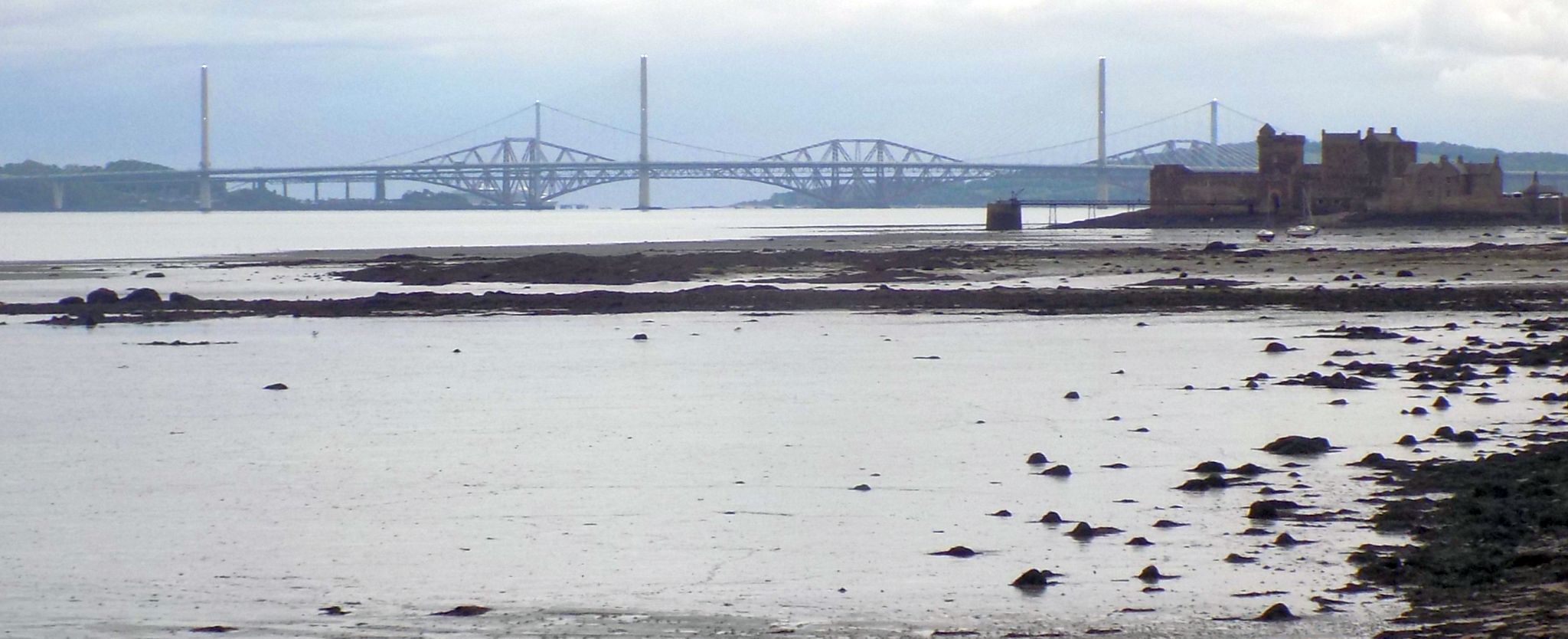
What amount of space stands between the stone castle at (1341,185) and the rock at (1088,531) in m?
73.4

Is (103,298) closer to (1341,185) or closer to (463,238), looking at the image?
(463,238)

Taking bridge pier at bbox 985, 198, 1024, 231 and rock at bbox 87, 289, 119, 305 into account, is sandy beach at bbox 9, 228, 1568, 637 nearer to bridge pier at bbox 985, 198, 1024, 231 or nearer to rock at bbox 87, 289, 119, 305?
rock at bbox 87, 289, 119, 305

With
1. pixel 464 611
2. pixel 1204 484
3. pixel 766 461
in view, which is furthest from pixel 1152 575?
pixel 766 461

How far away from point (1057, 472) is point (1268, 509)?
1.63m

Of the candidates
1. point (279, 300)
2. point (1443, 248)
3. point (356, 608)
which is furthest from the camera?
point (1443, 248)

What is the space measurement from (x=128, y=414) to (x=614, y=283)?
19.4 m

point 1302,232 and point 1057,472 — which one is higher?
point 1302,232

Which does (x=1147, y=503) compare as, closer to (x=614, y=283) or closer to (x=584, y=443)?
(x=584, y=443)

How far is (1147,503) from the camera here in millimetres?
8555

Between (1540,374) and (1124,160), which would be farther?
(1124,160)

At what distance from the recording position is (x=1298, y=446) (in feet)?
32.7

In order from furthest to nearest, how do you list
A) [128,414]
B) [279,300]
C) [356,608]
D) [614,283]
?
1. [614,283]
2. [279,300]
3. [128,414]
4. [356,608]

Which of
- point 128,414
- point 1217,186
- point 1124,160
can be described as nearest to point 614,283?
point 128,414

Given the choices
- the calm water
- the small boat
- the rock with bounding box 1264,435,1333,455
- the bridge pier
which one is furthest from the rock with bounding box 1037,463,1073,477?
the bridge pier
